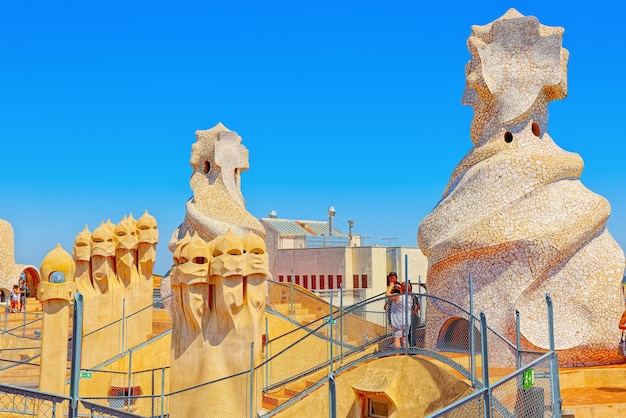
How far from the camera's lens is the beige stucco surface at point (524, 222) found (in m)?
11.1

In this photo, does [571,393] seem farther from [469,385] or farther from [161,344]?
[161,344]

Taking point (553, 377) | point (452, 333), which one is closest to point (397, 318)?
point (452, 333)

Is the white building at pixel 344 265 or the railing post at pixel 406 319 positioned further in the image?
the white building at pixel 344 265

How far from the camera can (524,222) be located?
11250 millimetres

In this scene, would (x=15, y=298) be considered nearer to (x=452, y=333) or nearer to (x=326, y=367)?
(x=326, y=367)

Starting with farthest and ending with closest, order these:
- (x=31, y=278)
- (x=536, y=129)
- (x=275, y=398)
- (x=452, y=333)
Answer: (x=31, y=278), (x=536, y=129), (x=275, y=398), (x=452, y=333)

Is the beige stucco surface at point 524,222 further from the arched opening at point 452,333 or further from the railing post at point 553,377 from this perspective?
the railing post at point 553,377

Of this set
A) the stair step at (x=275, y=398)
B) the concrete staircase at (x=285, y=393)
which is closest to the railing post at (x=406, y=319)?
the concrete staircase at (x=285, y=393)

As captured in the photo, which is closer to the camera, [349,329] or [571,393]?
[571,393]

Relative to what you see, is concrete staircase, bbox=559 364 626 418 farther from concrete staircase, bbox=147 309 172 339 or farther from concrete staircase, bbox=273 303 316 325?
concrete staircase, bbox=147 309 172 339

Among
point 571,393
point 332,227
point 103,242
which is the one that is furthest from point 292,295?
point 332,227

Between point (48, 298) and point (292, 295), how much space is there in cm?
742

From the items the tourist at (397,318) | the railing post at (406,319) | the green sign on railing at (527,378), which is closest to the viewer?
the green sign on railing at (527,378)

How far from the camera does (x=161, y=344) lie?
15.0 meters
